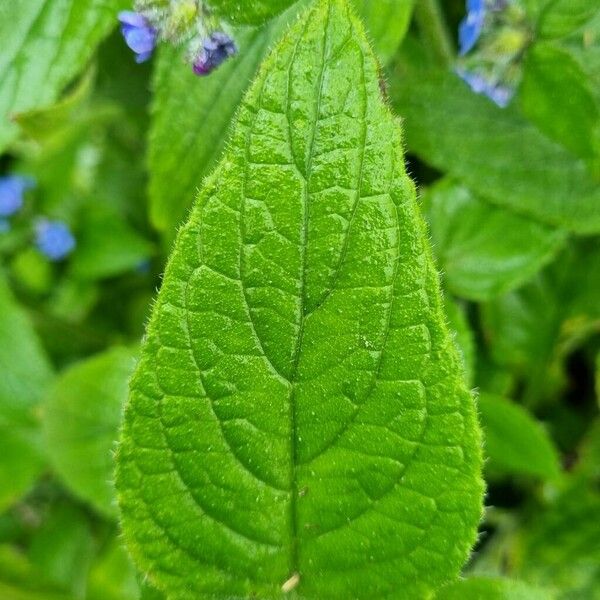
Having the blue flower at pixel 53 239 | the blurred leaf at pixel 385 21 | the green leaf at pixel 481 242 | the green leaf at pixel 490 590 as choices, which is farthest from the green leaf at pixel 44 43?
the blue flower at pixel 53 239

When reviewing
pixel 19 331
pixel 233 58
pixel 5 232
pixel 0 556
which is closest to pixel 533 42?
pixel 233 58

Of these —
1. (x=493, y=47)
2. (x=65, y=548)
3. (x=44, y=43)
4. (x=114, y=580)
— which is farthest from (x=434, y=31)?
(x=65, y=548)

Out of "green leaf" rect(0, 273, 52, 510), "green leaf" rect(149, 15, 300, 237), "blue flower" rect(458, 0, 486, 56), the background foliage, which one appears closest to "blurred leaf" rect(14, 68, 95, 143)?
the background foliage

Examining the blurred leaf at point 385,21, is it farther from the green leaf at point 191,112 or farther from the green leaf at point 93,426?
the green leaf at point 93,426

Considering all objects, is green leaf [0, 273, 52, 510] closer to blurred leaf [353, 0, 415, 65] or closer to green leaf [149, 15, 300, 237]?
green leaf [149, 15, 300, 237]

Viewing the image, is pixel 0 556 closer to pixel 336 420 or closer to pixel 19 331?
pixel 19 331

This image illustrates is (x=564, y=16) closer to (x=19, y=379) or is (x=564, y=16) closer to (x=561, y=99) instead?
(x=561, y=99)

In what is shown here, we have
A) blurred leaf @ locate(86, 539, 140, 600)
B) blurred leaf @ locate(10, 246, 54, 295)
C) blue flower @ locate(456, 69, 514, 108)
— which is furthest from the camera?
blurred leaf @ locate(10, 246, 54, 295)
